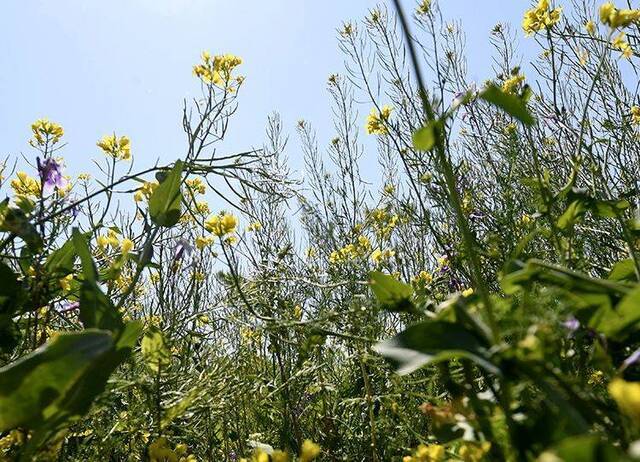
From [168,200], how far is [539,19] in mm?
1502

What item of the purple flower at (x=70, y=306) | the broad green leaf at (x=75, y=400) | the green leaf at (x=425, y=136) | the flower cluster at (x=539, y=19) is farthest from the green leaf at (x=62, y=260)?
the flower cluster at (x=539, y=19)

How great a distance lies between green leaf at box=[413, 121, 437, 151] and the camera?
1.90 feet

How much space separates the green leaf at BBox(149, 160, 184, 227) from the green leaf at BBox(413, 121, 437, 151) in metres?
0.64

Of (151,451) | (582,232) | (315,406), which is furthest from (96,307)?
(582,232)

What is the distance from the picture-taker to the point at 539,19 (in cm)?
204

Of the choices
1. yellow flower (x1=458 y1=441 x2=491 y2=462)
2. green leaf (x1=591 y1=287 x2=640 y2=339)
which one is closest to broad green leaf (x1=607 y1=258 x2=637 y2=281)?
green leaf (x1=591 y1=287 x2=640 y2=339)

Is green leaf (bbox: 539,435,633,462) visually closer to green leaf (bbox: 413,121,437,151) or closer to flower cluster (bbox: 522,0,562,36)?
green leaf (bbox: 413,121,437,151)

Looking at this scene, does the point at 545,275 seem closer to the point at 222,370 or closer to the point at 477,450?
the point at 477,450

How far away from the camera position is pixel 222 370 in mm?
1232

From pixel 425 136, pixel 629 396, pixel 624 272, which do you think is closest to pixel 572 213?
pixel 624 272

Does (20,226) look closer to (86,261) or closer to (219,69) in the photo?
(86,261)

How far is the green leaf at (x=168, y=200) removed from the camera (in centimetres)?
114

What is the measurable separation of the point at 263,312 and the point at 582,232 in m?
Result: 1.05

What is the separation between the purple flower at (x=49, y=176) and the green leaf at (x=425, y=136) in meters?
1.12
